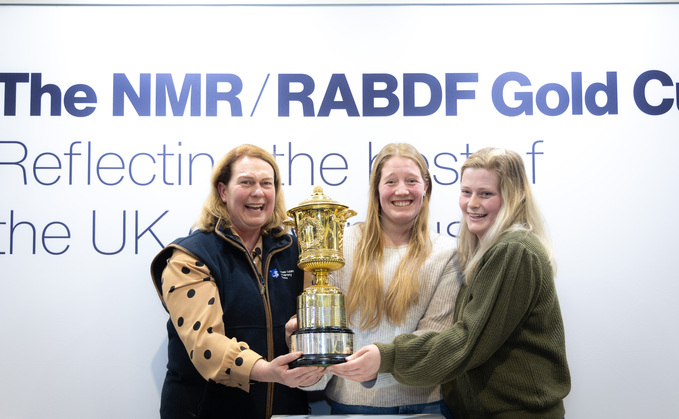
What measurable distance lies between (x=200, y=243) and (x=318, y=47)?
59.3 inches

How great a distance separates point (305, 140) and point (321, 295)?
54.3 inches

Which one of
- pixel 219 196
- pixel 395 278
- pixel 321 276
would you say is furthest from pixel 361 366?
pixel 219 196

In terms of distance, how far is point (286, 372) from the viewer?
2.77 meters

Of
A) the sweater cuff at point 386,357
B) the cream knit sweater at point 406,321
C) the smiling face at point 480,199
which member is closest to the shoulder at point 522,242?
the smiling face at point 480,199

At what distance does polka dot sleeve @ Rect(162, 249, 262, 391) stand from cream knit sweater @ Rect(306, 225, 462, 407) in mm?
412

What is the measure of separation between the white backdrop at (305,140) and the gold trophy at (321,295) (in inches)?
38.6

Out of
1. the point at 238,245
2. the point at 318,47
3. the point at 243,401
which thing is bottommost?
the point at 243,401

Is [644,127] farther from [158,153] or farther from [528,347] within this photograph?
[158,153]

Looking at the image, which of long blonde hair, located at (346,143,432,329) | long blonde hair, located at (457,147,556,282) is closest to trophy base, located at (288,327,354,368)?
long blonde hair, located at (346,143,432,329)

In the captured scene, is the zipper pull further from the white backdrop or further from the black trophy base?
the white backdrop

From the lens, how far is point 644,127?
4.01 m

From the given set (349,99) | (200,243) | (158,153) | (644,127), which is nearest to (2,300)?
(158,153)

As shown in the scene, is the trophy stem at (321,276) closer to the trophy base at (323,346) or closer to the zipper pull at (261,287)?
the trophy base at (323,346)

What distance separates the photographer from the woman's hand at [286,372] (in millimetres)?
2762
